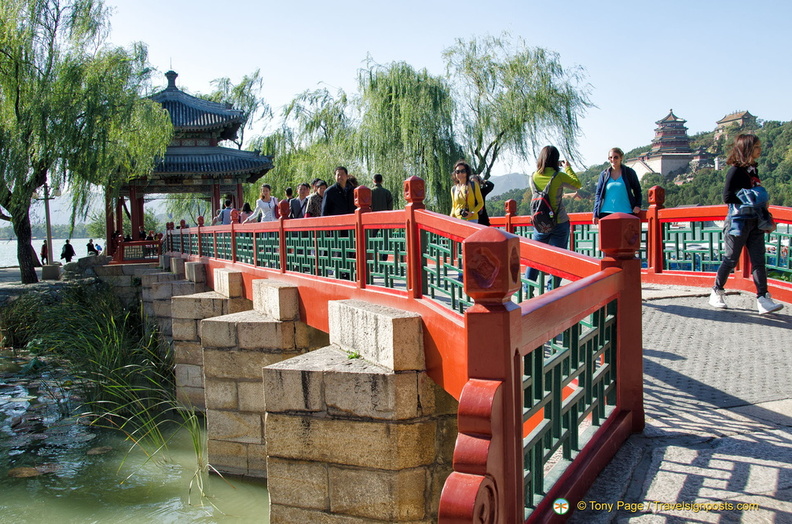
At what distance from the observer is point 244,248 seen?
9.05m

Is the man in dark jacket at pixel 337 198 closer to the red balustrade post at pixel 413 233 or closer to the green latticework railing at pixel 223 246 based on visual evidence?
the red balustrade post at pixel 413 233

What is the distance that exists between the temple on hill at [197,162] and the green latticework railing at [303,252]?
53.2 feet

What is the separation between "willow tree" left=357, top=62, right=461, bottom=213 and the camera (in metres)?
19.6

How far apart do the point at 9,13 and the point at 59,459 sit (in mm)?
12464

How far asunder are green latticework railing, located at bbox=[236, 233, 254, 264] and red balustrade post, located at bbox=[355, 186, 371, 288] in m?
4.10

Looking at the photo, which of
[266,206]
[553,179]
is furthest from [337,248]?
[266,206]

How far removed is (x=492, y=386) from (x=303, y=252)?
14.8 ft

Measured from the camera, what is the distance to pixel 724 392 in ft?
12.2

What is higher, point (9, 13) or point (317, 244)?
point (9, 13)

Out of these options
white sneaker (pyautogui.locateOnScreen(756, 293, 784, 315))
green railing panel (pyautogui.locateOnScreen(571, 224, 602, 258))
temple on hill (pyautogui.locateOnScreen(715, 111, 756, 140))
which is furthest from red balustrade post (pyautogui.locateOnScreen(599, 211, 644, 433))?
temple on hill (pyautogui.locateOnScreen(715, 111, 756, 140))

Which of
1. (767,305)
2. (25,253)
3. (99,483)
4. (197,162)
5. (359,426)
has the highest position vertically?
(197,162)

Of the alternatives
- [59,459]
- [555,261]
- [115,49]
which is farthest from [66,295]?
[555,261]

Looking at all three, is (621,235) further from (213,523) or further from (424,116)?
(424,116)

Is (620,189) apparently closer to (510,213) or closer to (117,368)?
(510,213)
